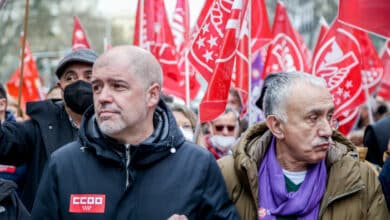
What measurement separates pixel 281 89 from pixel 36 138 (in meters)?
1.81

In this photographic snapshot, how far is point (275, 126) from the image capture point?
16.5 feet

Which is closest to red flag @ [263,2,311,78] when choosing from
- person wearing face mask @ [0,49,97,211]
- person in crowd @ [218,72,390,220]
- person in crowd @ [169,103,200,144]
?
person in crowd @ [169,103,200,144]

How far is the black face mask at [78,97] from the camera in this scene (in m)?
5.95

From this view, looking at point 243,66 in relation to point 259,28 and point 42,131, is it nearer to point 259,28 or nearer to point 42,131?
point 259,28

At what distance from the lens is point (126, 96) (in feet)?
15.2

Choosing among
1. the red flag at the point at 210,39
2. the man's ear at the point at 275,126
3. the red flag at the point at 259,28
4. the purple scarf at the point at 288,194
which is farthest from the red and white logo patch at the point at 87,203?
the red flag at the point at 259,28

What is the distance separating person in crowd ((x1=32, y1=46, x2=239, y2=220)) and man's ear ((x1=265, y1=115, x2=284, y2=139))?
46cm

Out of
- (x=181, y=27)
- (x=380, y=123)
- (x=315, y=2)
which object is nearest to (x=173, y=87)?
(x=181, y=27)

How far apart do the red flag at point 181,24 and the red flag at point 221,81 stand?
3970mm

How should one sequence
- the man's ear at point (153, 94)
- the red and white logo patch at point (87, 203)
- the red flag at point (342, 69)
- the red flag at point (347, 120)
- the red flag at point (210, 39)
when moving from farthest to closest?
the red flag at point (347, 120) → the red flag at point (342, 69) → the red flag at point (210, 39) → the man's ear at point (153, 94) → the red and white logo patch at point (87, 203)

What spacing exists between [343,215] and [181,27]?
252 inches

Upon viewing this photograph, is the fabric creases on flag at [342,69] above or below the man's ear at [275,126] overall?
below

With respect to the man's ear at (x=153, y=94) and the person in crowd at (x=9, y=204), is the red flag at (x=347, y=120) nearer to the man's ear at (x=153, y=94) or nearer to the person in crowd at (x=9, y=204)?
the person in crowd at (x=9, y=204)

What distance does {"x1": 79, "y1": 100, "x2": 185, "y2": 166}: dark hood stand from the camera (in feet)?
15.0
